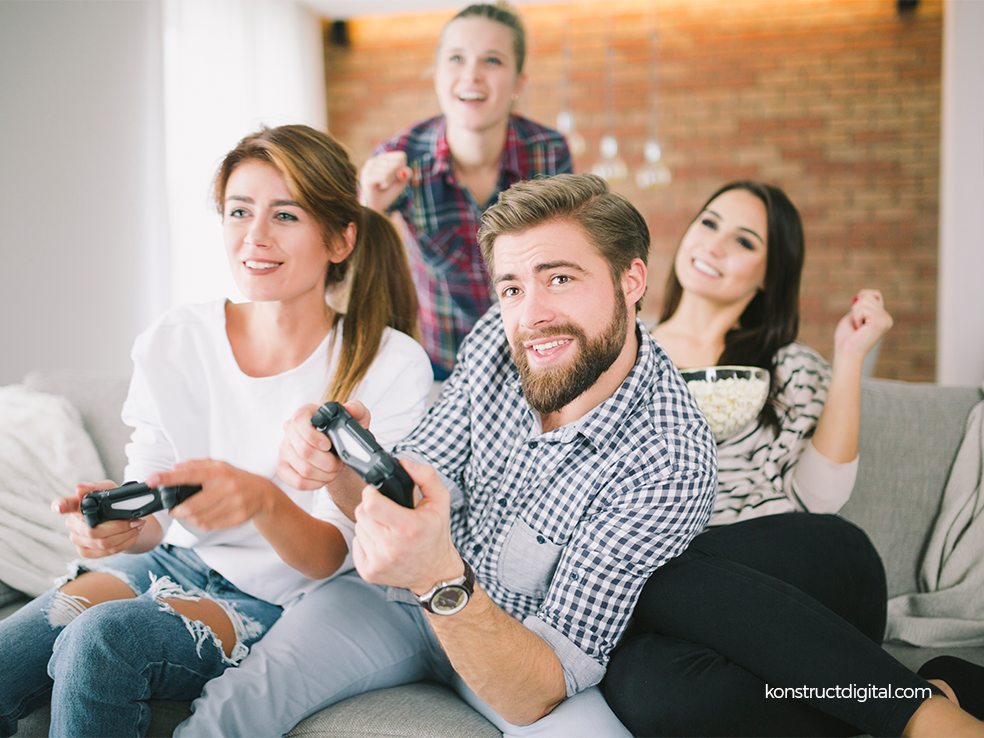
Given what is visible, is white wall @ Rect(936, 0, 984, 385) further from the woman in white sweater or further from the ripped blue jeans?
the ripped blue jeans

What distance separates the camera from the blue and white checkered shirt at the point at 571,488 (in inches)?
44.4

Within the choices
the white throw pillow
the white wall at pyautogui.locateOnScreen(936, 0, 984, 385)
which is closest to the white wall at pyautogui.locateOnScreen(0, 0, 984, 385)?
the white wall at pyautogui.locateOnScreen(936, 0, 984, 385)

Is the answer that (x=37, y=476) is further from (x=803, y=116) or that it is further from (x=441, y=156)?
(x=803, y=116)

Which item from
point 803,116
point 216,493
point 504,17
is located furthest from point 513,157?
point 803,116

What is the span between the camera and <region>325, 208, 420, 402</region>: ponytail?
1402mm

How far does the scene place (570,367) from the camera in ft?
4.06

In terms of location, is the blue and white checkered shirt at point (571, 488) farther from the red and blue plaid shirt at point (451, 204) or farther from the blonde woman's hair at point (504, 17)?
the blonde woman's hair at point (504, 17)

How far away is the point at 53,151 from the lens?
219cm

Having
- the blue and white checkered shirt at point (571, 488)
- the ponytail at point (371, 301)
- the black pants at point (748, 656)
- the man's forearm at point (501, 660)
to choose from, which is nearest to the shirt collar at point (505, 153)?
the ponytail at point (371, 301)

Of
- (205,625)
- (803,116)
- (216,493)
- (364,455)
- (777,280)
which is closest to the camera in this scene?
(364,455)

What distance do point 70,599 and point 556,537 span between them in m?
0.82

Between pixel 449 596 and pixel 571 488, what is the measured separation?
1.12 ft

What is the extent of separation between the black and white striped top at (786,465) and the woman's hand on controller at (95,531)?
3.60ft

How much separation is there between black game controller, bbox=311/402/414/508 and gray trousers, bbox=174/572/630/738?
1.25 feet
